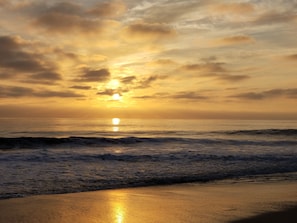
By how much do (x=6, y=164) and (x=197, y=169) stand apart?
27.6 feet

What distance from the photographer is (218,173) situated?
14984 millimetres

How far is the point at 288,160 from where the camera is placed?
19.5 m

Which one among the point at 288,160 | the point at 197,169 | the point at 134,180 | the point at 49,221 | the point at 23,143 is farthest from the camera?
the point at 23,143

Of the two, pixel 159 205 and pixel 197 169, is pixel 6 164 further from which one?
pixel 159 205

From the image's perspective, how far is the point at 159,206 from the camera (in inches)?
351

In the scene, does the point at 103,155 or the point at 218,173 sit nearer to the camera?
the point at 218,173

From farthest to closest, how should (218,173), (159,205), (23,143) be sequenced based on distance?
1. (23,143)
2. (218,173)
3. (159,205)

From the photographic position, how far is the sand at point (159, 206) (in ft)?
25.2

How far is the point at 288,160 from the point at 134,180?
1026 cm

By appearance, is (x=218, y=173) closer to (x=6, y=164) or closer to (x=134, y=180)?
(x=134, y=180)

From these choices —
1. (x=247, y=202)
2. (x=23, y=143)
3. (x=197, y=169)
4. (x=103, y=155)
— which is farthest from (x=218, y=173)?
(x=23, y=143)

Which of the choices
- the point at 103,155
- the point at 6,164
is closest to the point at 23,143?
the point at 103,155

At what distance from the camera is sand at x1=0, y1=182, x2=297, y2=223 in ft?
25.2

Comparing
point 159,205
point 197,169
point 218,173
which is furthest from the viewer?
point 197,169
